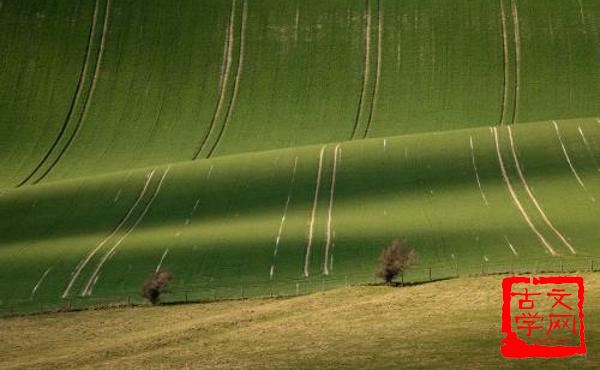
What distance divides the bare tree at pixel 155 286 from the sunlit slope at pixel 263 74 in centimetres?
4869

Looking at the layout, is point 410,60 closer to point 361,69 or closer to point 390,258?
point 361,69

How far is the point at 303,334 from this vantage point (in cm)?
5334

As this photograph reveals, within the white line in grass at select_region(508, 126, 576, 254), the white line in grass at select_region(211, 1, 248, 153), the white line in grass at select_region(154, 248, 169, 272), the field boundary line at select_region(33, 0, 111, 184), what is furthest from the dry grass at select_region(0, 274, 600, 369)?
the white line in grass at select_region(211, 1, 248, 153)

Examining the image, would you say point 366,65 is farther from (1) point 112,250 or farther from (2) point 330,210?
(1) point 112,250

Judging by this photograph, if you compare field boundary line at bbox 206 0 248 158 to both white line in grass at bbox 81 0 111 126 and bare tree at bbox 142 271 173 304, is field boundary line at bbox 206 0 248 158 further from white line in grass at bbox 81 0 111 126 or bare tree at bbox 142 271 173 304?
bare tree at bbox 142 271 173 304

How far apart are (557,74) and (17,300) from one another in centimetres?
7482

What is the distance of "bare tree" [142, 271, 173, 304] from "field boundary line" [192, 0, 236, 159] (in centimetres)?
5256

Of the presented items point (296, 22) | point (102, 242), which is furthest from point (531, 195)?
point (296, 22)

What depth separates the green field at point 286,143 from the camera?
8425 centimetres

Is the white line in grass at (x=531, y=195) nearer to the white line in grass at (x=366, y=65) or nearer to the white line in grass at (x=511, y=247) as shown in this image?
the white line in grass at (x=511, y=247)

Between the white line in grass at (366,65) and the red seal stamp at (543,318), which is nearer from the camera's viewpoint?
the red seal stamp at (543,318)

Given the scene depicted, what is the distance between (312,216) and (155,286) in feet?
76.1

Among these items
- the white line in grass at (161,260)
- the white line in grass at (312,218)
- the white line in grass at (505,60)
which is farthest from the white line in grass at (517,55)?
the white line in grass at (161,260)

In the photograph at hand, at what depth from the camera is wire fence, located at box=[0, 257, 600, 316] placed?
7426 cm
